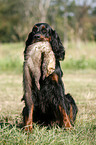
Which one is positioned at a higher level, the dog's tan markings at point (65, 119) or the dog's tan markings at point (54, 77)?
the dog's tan markings at point (54, 77)

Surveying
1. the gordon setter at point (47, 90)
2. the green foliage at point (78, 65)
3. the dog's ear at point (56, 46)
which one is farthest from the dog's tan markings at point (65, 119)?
the green foliage at point (78, 65)

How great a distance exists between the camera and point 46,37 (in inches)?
82.6

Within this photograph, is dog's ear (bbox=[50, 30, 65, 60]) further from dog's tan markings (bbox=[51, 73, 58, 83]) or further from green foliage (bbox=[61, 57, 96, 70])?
green foliage (bbox=[61, 57, 96, 70])

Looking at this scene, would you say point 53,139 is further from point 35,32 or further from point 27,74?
point 35,32

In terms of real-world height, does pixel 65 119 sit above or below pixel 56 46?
below

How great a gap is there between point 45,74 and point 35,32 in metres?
0.41

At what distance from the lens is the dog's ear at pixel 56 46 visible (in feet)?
7.13

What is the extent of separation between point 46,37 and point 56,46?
0.50 ft

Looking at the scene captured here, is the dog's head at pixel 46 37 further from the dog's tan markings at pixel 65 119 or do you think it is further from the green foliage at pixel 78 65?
the green foliage at pixel 78 65

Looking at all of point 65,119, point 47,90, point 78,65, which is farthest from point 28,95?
point 78,65

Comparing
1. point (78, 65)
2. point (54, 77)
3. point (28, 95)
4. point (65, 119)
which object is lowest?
point (65, 119)

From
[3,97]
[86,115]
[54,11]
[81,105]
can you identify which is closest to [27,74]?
[86,115]

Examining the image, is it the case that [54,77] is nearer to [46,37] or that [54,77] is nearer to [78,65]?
[46,37]

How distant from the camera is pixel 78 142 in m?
2.03
